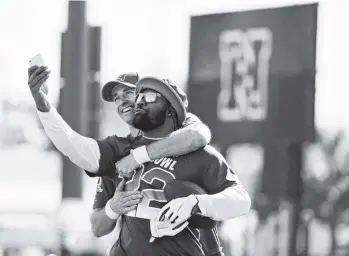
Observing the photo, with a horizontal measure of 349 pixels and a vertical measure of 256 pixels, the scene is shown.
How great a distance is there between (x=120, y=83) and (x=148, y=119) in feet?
1.03

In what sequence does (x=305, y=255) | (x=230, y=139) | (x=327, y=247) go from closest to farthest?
(x=230, y=139) < (x=305, y=255) < (x=327, y=247)

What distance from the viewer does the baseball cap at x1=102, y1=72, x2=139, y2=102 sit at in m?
4.70

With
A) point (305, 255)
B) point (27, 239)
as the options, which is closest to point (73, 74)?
point (27, 239)

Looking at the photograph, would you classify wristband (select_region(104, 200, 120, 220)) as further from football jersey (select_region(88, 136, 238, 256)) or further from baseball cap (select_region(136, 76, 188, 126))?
baseball cap (select_region(136, 76, 188, 126))

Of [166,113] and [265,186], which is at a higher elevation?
[166,113]

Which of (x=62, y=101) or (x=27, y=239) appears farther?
(x=27, y=239)

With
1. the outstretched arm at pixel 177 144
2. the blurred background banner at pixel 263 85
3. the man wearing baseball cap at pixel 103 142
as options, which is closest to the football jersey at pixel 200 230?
the man wearing baseball cap at pixel 103 142

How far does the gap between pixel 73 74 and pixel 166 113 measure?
4.83 meters

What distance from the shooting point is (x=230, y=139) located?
13328 millimetres

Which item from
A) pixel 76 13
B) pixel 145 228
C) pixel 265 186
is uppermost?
pixel 76 13

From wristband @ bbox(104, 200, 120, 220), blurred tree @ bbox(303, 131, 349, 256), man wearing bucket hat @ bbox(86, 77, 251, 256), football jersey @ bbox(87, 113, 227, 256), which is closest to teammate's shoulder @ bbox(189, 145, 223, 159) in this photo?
man wearing bucket hat @ bbox(86, 77, 251, 256)

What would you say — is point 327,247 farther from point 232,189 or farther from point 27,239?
point 232,189

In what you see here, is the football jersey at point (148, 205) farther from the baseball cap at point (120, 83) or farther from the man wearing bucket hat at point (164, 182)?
the baseball cap at point (120, 83)

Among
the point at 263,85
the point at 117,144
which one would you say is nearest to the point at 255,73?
the point at 263,85
